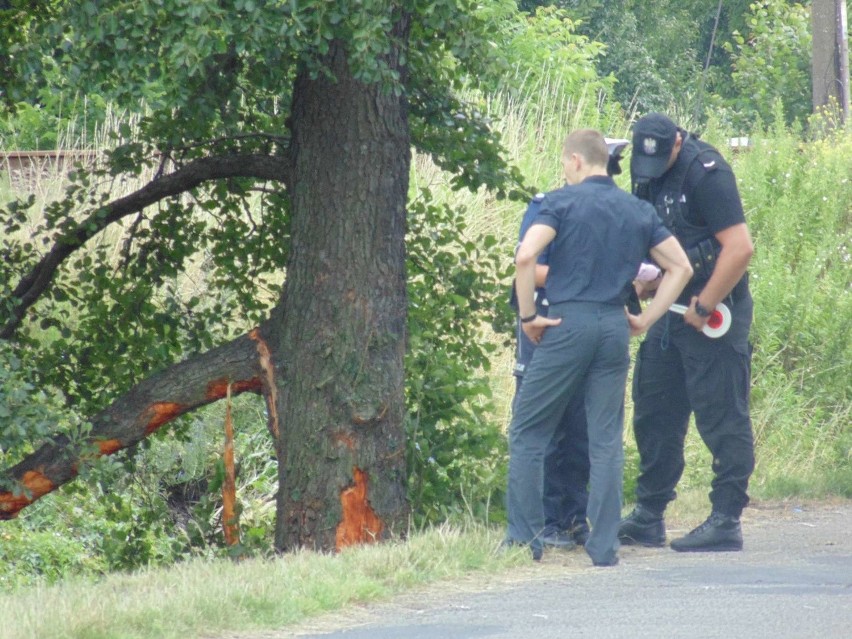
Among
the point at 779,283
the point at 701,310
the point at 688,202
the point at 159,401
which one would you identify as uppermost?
the point at 688,202

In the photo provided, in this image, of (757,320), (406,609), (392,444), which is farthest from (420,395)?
(757,320)

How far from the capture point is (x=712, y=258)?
20.6 ft

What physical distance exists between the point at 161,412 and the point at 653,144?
10.6 ft

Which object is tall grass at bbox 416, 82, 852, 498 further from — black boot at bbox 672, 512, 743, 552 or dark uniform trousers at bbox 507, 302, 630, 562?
dark uniform trousers at bbox 507, 302, 630, 562

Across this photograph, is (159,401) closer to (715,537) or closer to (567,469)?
(567,469)

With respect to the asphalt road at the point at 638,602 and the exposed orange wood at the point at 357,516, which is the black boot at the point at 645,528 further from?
the exposed orange wood at the point at 357,516

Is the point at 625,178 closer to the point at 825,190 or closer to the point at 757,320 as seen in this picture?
the point at 825,190

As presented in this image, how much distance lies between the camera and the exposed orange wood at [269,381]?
291 inches

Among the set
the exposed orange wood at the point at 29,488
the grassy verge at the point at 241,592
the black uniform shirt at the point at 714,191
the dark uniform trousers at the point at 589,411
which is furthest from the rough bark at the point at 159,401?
the black uniform shirt at the point at 714,191

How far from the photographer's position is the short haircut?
5.96 metres

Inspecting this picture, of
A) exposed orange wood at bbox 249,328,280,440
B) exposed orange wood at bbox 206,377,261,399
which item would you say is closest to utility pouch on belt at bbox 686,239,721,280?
exposed orange wood at bbox 249,328,280,440

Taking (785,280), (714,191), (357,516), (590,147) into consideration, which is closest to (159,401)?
(357,516)

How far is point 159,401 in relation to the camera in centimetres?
756

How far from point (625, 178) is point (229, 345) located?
7856 millimetres
